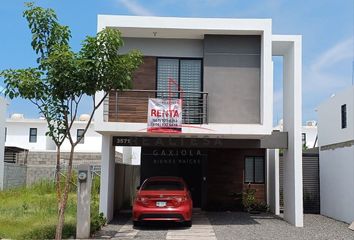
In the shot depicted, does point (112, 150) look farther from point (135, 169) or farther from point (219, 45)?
point (135, 169)

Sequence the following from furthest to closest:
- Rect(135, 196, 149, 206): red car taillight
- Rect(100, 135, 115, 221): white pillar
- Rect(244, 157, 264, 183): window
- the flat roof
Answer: Rect(244, 157, 264, 183): window < Rect(100, 135, 115, 221): white pillar < the flat roof < Rect(135, 196, 149, 206): red car taillight

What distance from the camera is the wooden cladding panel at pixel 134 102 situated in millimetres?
15688

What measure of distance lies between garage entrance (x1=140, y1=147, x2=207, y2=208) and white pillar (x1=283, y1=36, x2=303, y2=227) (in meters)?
5.57

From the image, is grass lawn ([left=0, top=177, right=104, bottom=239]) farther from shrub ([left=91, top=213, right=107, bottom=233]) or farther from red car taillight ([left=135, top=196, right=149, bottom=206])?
red car taillight ([left=135, top=196, right=149, bottom=206])

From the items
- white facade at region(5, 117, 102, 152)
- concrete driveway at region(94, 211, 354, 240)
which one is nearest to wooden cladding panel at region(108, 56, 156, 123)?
concrete driveway at region(94, 211, 354, 240)

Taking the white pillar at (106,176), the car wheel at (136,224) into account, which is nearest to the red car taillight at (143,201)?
the car wheel at (136,224)

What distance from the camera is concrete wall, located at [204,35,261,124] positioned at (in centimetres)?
1574

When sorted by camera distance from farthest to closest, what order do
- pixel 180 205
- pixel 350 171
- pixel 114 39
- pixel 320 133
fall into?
1. pixel 320 133
2. pixel 350 171
3. pixel 180 205
4. pixel 114 39

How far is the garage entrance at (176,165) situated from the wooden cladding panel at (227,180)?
2.06 ft

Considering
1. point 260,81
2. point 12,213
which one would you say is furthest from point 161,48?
point 12,213

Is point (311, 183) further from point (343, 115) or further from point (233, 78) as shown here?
point (233, 78)

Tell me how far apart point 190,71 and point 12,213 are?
24.5 feet

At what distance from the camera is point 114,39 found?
1072 centimetres

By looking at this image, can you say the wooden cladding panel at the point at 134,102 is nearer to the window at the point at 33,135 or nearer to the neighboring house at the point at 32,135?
the neighboring house at the point at 32,135
